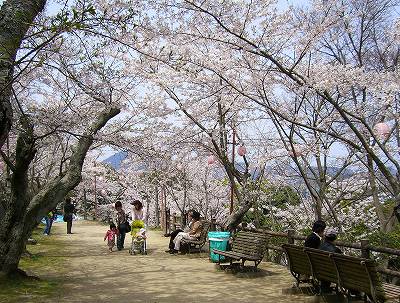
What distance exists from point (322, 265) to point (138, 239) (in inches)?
274

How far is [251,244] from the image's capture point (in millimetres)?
8219

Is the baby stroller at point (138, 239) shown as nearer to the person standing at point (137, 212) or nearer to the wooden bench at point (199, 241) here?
the person standing at point (137, 212)

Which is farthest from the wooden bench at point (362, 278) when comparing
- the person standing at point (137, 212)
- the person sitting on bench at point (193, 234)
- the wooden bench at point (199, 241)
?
the person standing at point (137, 212)

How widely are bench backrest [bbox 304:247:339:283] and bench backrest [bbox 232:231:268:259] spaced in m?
2.12

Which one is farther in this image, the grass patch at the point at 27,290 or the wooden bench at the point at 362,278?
the grass patch at the point at 27,290

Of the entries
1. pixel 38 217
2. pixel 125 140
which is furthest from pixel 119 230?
pixel 38 217

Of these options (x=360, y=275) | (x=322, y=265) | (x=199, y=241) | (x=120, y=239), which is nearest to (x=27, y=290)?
(x=322, y=265)

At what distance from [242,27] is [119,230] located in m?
7.73

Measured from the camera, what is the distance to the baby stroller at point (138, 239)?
11.5 m

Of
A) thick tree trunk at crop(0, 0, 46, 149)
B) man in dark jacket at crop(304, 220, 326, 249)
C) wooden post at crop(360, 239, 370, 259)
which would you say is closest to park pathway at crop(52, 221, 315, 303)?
man in dark jacket at crop(304, 220, 326, 249)

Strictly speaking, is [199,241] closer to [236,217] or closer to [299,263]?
[236,217]

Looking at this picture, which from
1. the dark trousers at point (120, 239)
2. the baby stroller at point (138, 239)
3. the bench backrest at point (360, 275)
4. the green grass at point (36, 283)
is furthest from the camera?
the dark trousers at point (120, 239)

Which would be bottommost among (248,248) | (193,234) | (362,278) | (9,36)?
(362,278)

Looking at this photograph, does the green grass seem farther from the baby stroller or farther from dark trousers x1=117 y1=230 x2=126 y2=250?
dark trousers x1=117 y1=230 x2=126 y2=250
